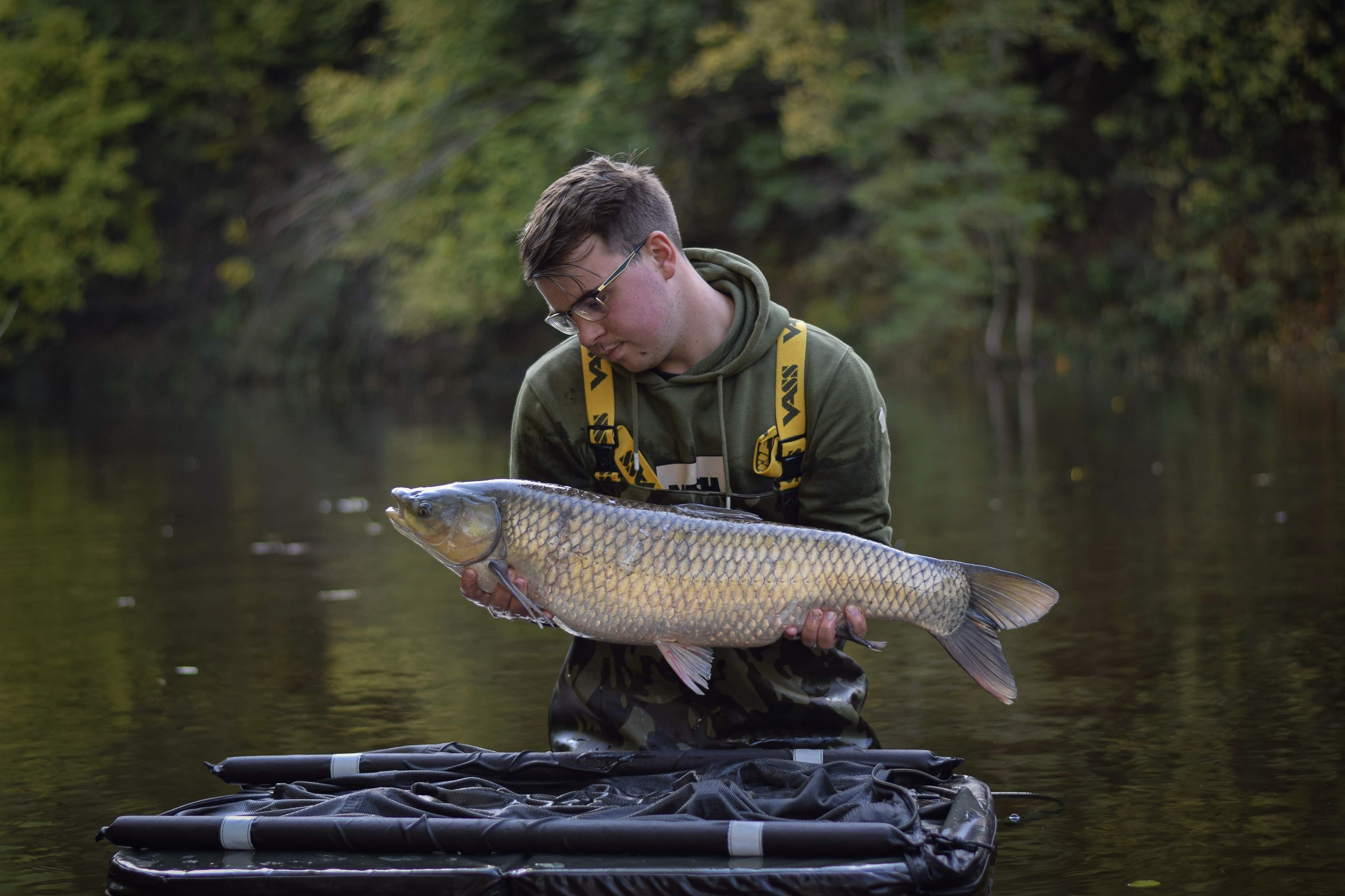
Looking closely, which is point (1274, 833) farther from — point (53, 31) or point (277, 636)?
point (53, 31)

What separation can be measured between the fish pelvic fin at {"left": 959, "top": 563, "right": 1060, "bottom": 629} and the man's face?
0.93 metres

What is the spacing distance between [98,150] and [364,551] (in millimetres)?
30993

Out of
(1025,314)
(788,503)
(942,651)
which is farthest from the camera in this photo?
(1025,314)

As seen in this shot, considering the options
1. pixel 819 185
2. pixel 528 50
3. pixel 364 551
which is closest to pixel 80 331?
pixel 528 50

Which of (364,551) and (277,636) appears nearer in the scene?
(277,636)

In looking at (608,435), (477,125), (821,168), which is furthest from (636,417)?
(477,125)

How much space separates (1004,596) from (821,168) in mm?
27295

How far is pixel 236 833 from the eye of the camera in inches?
149

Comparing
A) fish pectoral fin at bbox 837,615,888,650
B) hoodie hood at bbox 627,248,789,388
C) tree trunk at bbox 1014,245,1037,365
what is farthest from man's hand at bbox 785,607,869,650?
tree trunk at bbox 1014,245,1037,365

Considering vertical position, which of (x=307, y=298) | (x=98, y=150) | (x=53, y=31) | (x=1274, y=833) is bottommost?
(x=1274, y=833)

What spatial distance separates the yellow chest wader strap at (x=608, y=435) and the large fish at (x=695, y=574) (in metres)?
0.32

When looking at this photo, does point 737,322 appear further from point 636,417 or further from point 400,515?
point 400,515

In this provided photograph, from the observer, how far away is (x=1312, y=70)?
24.2 m

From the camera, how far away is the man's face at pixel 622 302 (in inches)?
158
